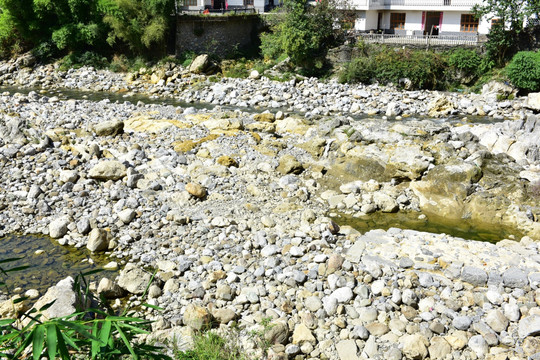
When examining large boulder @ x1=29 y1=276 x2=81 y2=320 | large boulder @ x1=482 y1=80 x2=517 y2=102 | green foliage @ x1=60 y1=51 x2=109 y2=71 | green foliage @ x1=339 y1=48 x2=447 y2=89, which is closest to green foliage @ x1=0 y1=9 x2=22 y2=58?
green foliage @ x1=60 y1=51 x2=109 y2=71

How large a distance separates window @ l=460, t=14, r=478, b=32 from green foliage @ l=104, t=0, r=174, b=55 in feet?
58.4

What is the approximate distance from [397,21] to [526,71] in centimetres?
1082

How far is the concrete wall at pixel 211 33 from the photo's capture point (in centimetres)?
3209

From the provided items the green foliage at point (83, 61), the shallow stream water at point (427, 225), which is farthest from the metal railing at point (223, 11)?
the shallow stream water at point (427, 225)

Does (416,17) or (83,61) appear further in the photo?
(83,61)

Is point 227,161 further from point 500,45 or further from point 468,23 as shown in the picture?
point 468,23

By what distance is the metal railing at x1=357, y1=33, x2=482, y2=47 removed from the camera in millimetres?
28000

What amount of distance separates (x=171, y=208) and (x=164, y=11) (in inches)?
839

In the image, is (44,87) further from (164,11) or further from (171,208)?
(171,208)

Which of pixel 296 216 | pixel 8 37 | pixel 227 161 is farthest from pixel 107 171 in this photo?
pixel 8 37

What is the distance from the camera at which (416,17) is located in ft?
104

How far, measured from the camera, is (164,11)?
99.8 feet

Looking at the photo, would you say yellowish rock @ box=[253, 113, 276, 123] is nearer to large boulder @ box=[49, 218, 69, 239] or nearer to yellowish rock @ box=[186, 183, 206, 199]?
yellowish rock @ box=[186, 183, 206, 199]

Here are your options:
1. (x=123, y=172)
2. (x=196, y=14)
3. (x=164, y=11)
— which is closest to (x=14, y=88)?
(x=164, y=11)
